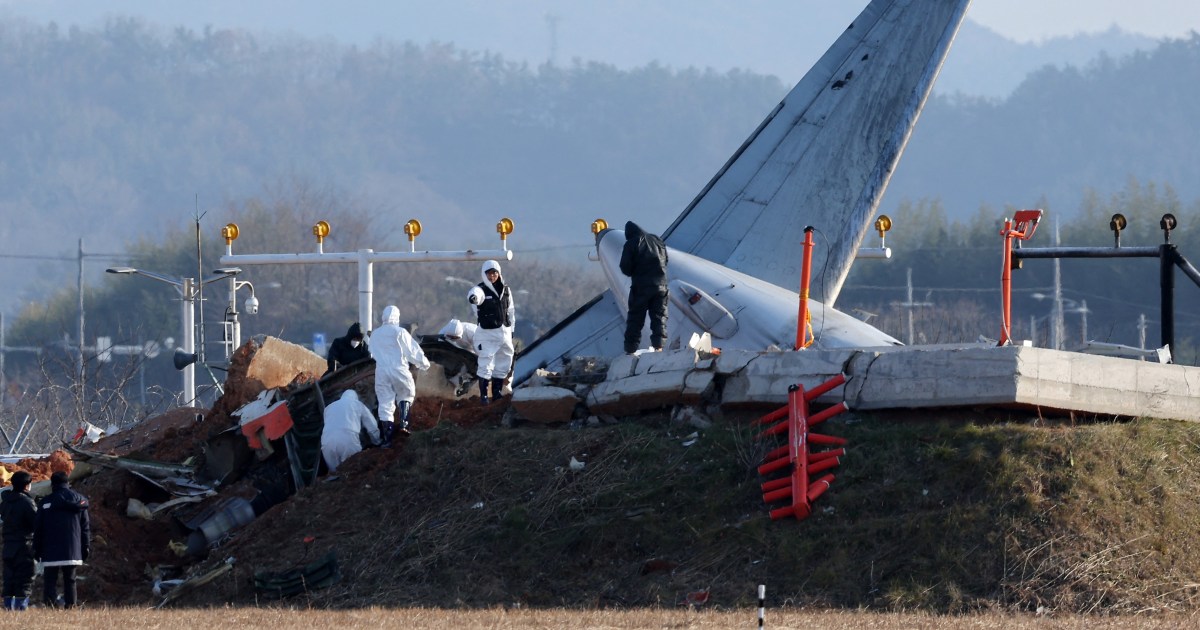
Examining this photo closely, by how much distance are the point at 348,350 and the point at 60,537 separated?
22.1 ft

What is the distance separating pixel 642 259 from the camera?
18.8m

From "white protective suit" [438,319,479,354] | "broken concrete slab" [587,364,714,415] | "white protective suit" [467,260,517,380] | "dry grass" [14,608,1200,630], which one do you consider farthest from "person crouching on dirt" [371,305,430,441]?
"dry grass" [14,608,1200,630]

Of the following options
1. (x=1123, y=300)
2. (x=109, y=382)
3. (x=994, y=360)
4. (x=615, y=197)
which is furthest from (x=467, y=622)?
(x=615, y=197)

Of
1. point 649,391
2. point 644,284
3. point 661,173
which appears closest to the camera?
point 649,391

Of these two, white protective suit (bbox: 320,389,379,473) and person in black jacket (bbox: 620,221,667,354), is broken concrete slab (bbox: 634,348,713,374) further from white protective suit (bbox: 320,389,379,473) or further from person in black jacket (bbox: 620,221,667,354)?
white protective suit (bbox: 320,389,379,473)

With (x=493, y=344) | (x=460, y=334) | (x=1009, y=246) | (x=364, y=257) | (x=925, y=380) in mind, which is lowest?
(x=925, y=380)

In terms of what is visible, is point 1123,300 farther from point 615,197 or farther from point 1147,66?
point 615,197

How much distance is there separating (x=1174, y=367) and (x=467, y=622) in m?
7.90

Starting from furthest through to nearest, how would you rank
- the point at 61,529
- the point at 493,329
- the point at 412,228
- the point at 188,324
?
the point at 188,324
the point at 412,228
the point at 493,329
the point at 61,529

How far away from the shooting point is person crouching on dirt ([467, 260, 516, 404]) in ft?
62.7

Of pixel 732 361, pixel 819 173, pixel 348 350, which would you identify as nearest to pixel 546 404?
pixel 732 361

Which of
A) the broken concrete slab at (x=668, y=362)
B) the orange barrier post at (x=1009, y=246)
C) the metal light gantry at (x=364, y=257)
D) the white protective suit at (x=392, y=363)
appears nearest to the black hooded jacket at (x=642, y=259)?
the broken concrete slab at (x=668, y=362)

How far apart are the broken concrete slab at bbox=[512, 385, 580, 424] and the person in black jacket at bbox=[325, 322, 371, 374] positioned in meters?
3.90

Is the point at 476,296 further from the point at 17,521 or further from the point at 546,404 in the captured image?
the point at 17,521
